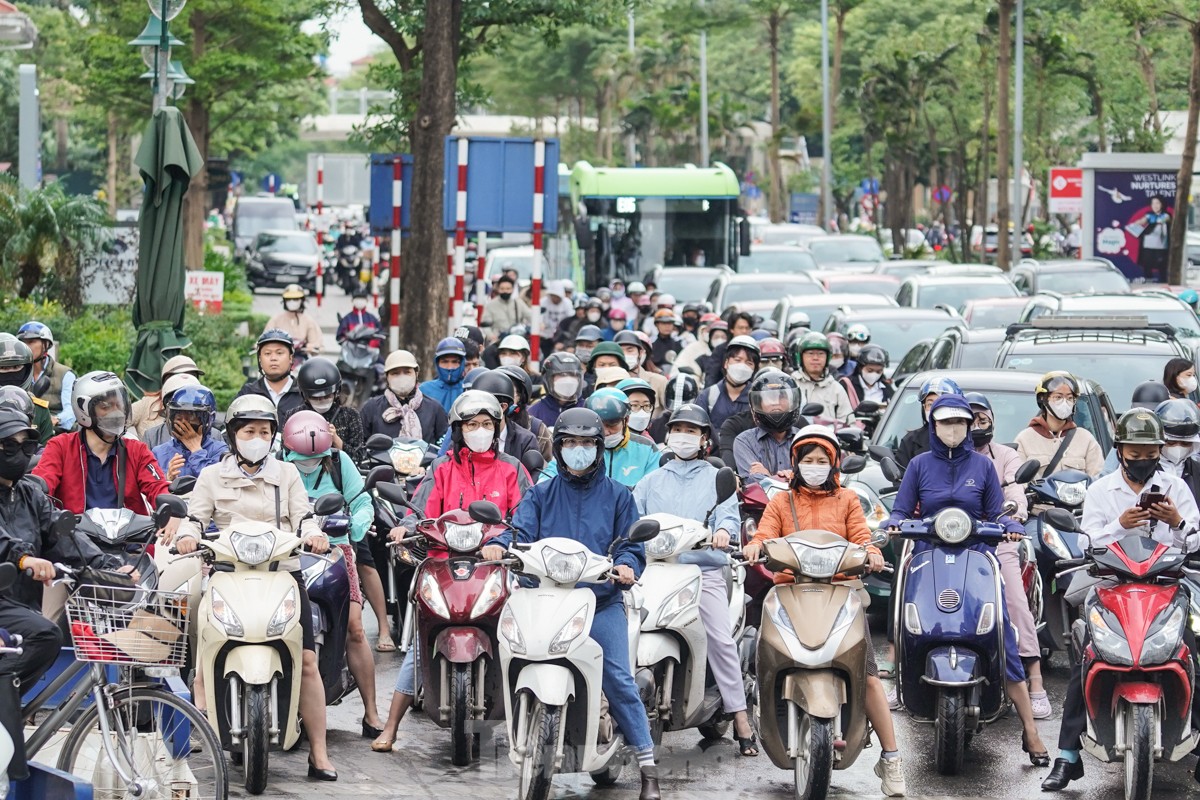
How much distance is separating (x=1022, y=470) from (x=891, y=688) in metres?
2.42

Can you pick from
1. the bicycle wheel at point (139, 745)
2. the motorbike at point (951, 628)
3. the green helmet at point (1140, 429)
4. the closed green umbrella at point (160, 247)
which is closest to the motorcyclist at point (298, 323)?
the closed green umbrella at point (160, 247)

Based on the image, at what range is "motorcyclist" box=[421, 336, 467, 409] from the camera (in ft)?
43.0

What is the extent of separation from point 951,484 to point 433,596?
2.39 meters

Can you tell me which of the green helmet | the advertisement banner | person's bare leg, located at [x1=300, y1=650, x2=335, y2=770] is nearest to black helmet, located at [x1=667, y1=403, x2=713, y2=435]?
the green helmet

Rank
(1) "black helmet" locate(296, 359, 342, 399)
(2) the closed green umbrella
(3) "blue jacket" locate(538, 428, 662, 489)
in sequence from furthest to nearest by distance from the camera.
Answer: (2) the closed green umbrella < (1) "black helmet" locate(296, 359, 342, 399) < (3) "blue jacket" locate(538, 428, 662, 489)

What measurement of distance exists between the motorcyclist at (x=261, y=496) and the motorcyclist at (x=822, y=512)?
1928 mm

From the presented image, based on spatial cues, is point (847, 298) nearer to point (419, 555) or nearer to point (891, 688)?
point (891, 688)

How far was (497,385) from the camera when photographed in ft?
36.6

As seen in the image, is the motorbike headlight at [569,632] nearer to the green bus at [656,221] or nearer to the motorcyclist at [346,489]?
the motorcyclist at [346,489]

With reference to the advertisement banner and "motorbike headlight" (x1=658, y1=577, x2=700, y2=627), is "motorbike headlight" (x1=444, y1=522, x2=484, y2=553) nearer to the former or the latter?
"motorbike headlight" (x1=658, y1=577, x2=700, y2=627)

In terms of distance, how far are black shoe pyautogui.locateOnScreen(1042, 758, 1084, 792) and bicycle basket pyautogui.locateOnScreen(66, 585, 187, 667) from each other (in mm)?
3946

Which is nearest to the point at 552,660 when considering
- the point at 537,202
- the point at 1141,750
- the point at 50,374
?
the point at 1141,750

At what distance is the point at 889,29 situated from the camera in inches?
2504

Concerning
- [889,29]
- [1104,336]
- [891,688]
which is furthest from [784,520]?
[889,29]
